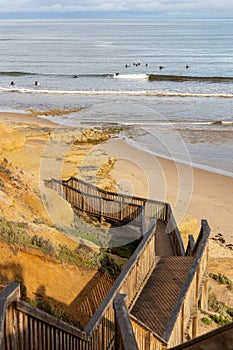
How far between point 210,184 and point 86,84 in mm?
43633

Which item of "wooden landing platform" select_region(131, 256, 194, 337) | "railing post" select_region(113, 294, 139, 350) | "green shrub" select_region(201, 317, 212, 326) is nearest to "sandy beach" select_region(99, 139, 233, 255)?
"wooden landing platform" select_region(131, 256, 194, 337)

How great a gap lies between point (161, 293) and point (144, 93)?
49.4 meters

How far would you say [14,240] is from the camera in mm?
10125

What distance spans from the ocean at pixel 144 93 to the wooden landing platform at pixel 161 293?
15530 millimetres

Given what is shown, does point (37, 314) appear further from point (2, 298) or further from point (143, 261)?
point (143, 261)

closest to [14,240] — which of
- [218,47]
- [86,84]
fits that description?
[86,84]

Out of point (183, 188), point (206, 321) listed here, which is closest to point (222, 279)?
point (206, 321)

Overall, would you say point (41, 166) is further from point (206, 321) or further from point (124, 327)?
point (124, 327)

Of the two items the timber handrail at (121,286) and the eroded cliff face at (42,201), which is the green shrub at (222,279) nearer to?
the timber handrail at (121,286)

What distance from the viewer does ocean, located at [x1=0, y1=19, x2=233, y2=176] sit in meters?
34.3

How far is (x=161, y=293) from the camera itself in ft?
33.2

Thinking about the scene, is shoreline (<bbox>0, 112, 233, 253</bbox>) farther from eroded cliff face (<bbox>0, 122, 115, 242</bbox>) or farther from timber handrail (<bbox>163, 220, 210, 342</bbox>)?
timber handrail (<bbox>163, 220, 210, 342</bbox>)

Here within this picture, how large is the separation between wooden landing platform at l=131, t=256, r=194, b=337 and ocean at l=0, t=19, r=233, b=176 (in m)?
15.5

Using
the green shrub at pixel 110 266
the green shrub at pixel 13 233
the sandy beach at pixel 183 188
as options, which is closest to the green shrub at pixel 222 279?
the sandy beach at pixel 183 188
